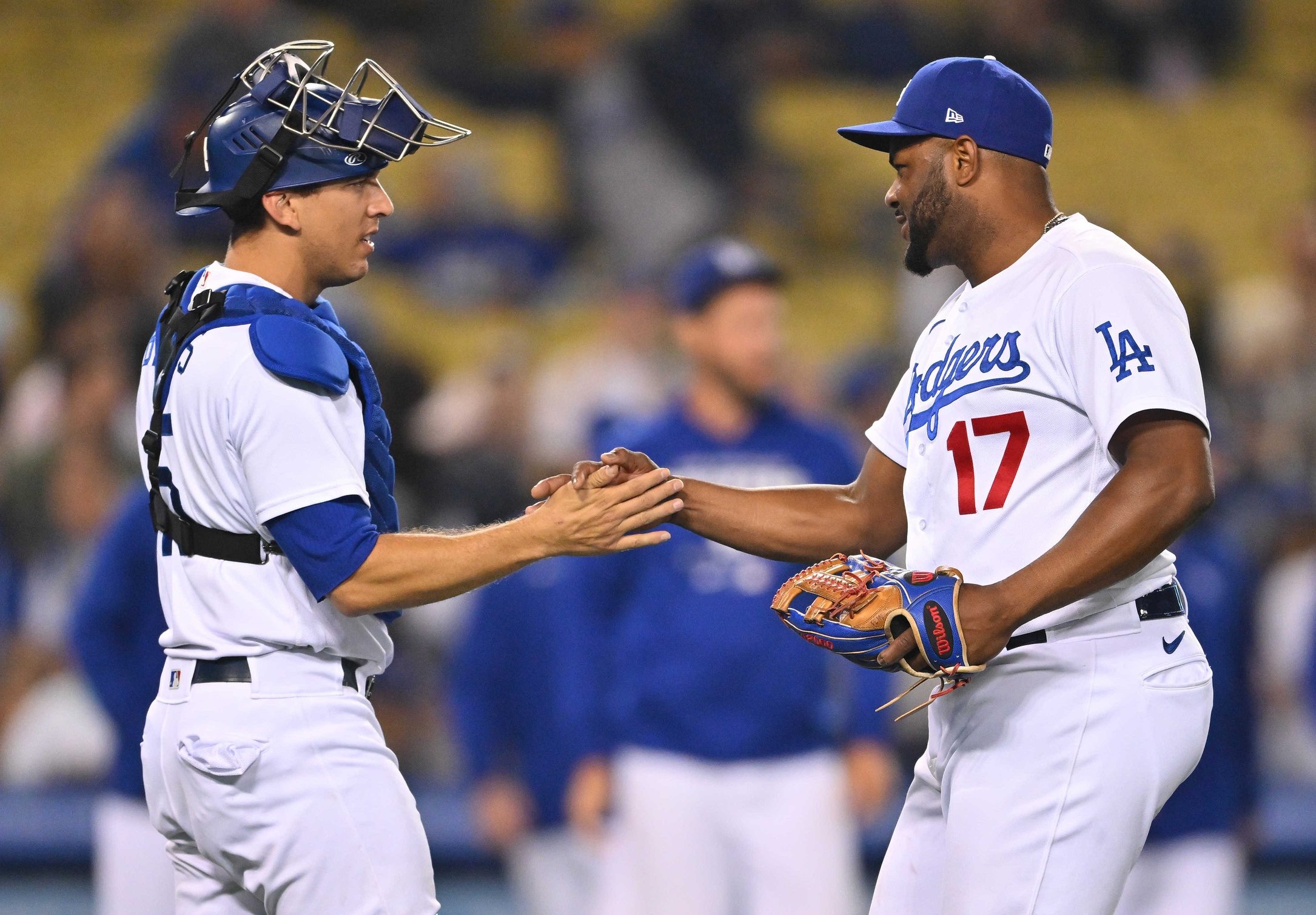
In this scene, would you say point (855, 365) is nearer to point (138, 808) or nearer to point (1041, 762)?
point (138, 808)

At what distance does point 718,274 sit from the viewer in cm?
521

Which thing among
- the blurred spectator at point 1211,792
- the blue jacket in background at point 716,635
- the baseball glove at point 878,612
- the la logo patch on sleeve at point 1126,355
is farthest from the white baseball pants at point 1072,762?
the blurred spectator at point 1211,792

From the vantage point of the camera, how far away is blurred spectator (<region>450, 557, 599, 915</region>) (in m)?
6.04

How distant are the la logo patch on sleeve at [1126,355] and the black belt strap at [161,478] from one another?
5.10 ft

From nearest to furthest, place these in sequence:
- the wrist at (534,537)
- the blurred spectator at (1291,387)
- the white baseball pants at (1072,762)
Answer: the white baseball pants at (1072,762), the wrist at (534,537), the blurred spectator at (1291,387)

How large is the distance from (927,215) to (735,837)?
7.91 ft

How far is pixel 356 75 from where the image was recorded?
317 cm

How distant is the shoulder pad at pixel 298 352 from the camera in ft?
9.39

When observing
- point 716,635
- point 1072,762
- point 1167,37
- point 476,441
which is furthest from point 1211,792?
point 1167,37

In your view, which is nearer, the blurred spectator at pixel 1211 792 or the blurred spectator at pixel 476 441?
the blurred spectator at pixel 1211 792

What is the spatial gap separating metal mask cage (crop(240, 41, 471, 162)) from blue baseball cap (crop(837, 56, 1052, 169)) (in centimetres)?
87

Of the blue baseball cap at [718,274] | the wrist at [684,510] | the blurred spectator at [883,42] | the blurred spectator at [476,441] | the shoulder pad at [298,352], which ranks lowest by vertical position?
the blurred spectator at [476,441]

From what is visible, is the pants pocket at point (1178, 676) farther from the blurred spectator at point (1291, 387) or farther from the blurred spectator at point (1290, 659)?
the blurred spectator at point (1291, 387)

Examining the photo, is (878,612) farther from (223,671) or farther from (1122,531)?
(223,671)
